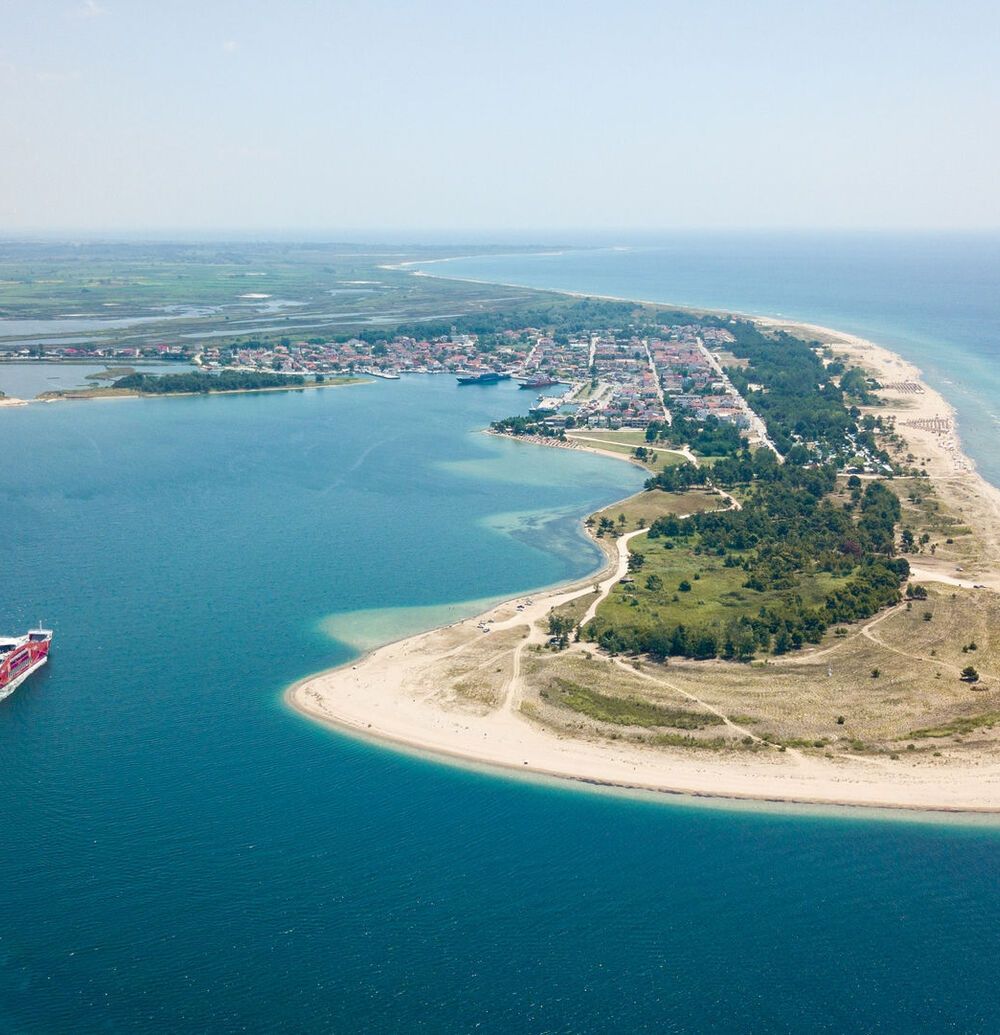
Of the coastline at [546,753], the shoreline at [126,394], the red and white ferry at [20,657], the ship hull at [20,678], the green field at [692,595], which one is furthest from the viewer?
the shoreline at [126,394]

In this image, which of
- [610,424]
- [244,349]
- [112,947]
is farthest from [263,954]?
[244,349]

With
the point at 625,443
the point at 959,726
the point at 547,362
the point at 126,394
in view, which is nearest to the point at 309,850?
the point at 959,726

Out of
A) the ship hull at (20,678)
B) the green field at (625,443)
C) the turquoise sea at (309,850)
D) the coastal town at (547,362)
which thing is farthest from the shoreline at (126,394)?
the ship hull at (20,678)

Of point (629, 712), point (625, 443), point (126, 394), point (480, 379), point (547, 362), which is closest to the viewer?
point (629, 712)

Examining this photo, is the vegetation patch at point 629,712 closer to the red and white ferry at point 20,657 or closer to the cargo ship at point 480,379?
the red and white ferry at point 20,657

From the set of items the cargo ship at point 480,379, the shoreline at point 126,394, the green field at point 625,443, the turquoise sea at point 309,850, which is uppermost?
the cargo ship at point 480,379

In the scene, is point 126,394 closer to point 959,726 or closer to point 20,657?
point 20,657

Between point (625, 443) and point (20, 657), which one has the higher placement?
point (625, 443)
